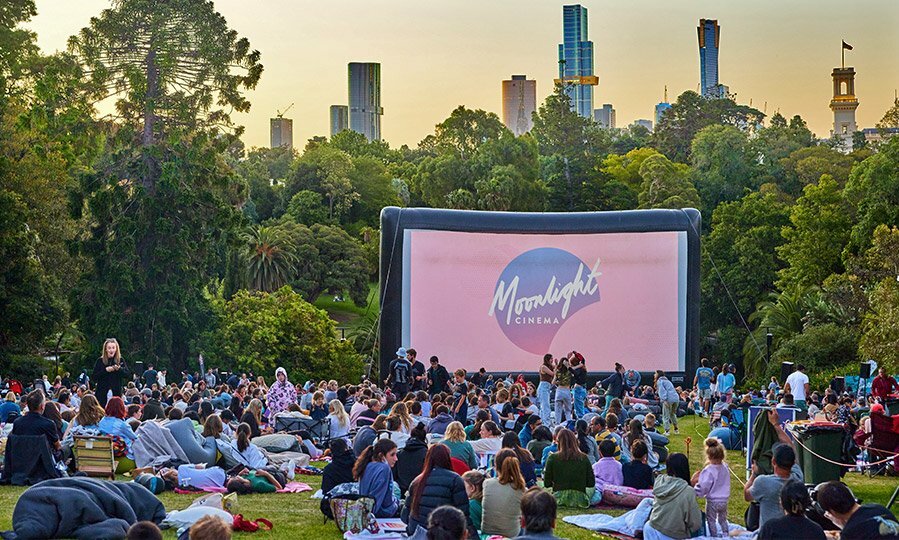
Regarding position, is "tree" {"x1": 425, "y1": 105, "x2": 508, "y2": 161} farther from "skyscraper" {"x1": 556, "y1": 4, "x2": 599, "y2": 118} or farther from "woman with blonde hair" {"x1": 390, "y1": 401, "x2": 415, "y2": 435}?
"skyscraper" {"x1": 556, "y1": 4, "x2": 599, "y2": 118}

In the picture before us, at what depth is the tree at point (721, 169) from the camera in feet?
177

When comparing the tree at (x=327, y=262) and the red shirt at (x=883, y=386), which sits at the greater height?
the tree at (x=327, y=262)

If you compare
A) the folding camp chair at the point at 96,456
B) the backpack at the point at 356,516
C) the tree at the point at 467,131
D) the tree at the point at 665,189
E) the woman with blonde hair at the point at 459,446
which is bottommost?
the backpack at the point at 356,516

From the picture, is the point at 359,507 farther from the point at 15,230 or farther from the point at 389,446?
the point at 15,230

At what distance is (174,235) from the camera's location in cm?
3175

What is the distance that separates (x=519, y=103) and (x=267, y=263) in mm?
89256

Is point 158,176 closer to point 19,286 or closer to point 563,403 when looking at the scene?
point 19,286

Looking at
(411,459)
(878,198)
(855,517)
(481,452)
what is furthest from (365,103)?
(855,517)

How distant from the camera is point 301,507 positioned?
452 inches

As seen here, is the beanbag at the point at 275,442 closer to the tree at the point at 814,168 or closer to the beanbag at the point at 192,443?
the beanbag at the point at 192,443

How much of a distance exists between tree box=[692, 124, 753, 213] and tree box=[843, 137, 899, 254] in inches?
566

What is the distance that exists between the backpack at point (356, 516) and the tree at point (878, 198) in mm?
28365

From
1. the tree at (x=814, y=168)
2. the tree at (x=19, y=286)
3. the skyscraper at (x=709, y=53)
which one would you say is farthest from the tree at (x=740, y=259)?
the skyscraper at (x=709, y=53)

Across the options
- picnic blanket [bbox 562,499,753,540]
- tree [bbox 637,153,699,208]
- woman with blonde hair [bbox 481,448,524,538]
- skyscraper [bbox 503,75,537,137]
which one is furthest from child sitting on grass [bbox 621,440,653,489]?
skyscraper [bbox 503,75,537,137]
